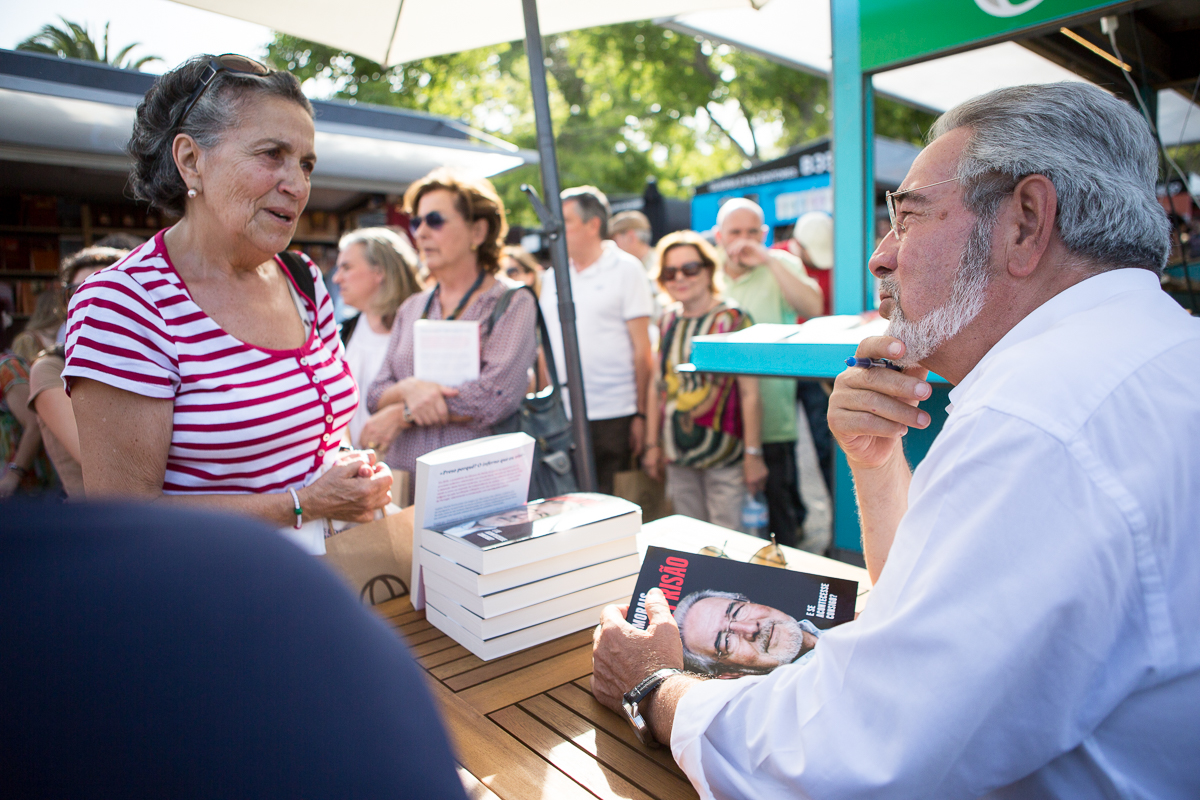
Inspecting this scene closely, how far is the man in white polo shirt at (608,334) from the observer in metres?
4.21

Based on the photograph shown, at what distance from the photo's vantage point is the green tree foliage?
16.3 metres

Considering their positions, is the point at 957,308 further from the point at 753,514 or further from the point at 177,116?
the point at 753,514

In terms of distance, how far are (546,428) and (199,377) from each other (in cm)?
153

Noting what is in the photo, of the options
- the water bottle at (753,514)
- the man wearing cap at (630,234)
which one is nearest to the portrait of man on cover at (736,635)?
the water bottle at (753,514)

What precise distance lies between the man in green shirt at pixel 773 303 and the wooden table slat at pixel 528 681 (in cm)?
280

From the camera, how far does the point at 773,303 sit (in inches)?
175

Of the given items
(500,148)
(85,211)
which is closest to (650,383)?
(500,148)

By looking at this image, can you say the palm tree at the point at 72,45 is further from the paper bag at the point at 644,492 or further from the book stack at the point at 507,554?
the book stack at the point at 507,554

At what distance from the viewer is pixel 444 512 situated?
1.63 meters

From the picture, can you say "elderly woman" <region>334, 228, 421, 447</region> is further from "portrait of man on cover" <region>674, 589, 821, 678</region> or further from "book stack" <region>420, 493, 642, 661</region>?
"portrait of man on cover" <region>674, 589, 821, 678</region>

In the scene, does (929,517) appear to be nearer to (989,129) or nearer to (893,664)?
(893,664)

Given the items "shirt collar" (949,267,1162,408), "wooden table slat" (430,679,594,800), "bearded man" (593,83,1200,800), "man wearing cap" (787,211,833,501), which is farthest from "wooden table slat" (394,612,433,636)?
"man wearing cap" (787,211,833,501)

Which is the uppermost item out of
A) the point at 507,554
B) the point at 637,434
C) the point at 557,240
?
the point at 557,240

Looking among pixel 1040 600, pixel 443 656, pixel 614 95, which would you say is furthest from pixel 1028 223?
pixel 614 95
